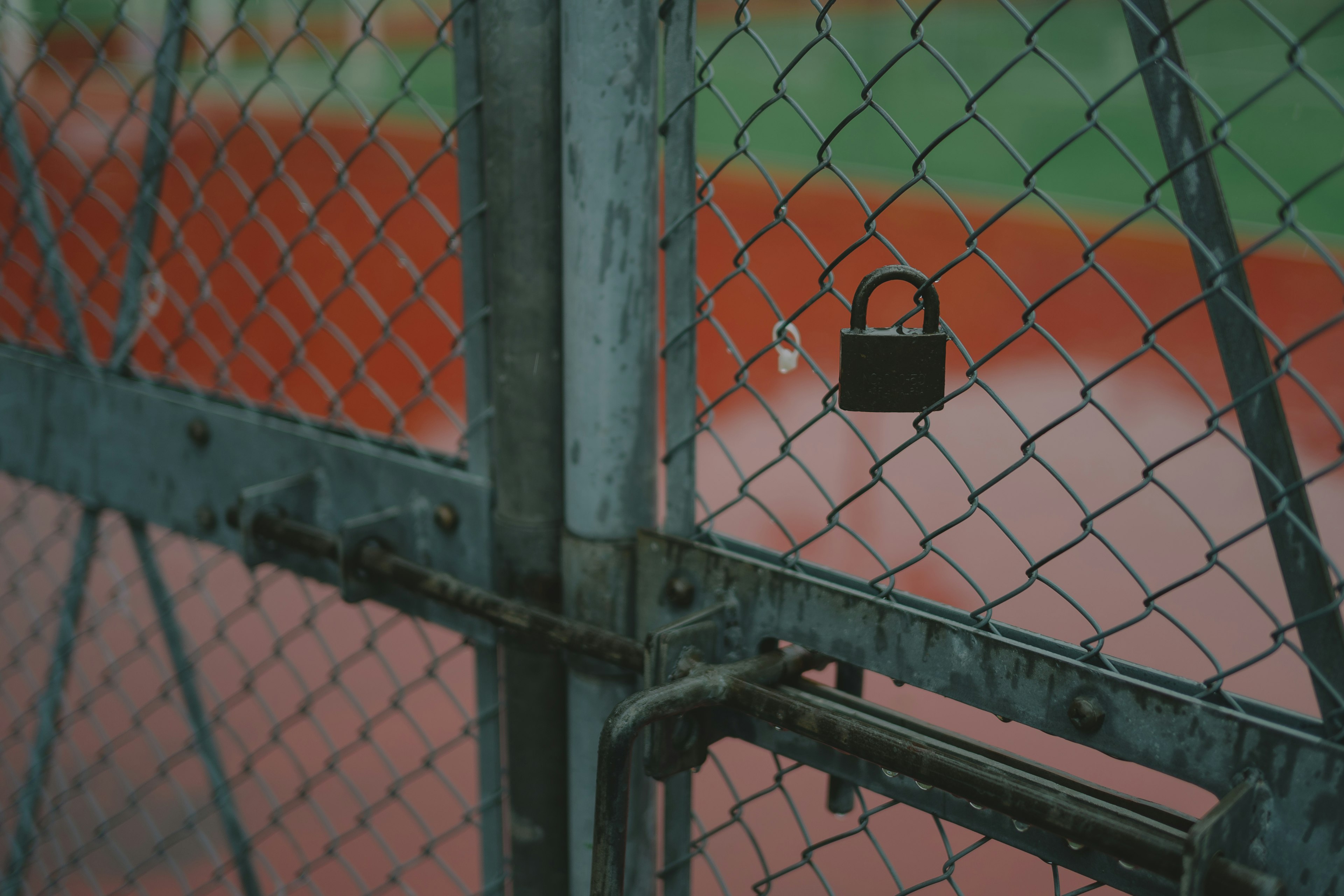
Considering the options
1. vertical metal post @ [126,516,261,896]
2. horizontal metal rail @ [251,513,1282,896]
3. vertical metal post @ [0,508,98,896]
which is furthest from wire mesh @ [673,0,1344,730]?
vertical metal post @ [0,508,98,896]

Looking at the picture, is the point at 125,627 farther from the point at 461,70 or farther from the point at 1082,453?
the point at 1082,453

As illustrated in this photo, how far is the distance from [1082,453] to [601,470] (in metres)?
4.00

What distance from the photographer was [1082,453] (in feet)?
15.3

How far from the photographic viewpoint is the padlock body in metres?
0.86

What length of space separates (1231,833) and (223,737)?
7.96 feet

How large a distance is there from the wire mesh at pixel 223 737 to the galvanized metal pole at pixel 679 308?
263mm

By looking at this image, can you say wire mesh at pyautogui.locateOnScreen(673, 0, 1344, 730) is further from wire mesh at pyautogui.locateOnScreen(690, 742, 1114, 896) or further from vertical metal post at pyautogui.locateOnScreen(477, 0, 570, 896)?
wire mesh at pyautogui.locateOnScreen(690, 742, 1114, 896)

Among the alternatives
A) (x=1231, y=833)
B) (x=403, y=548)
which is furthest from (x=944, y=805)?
(x=403, y=548)

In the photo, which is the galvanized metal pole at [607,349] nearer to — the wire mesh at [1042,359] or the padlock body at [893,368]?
the wire mesh at [1042,359]

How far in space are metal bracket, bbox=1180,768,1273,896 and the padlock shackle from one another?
0.39m

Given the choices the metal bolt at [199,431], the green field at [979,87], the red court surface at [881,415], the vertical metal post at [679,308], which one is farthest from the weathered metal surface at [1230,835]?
the green field at [979,87]

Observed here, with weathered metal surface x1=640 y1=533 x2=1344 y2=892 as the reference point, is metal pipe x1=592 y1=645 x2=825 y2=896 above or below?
below

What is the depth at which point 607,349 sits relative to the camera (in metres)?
1.05

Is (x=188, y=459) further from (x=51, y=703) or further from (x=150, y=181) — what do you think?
(x=51, y=703)
